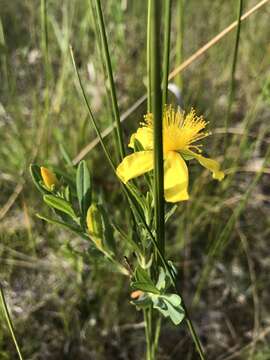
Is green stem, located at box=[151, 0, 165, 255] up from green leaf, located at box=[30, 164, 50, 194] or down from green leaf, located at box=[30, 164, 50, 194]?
down

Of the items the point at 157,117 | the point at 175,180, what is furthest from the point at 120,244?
the point at 157,117

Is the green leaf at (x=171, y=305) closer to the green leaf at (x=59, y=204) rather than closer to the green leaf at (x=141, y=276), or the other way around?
the green leaf at (x=141, y=276)

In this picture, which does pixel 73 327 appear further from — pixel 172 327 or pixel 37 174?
pixel 37 174

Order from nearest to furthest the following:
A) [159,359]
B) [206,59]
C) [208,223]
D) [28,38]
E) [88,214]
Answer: [88,214] → [159,359] → [208,223] → [206,59] → [28,38]

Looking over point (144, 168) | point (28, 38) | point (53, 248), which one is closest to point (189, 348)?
point (53, 248)

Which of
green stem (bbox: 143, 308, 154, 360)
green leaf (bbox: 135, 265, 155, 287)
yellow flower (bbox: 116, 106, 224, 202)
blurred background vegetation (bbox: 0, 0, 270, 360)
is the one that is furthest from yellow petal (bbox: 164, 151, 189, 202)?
blurred background vegetation (bbox: 0, 0, 270, 360)

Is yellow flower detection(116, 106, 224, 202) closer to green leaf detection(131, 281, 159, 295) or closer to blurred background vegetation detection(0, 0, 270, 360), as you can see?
green leaf detection(131, 281, 159, 295)
